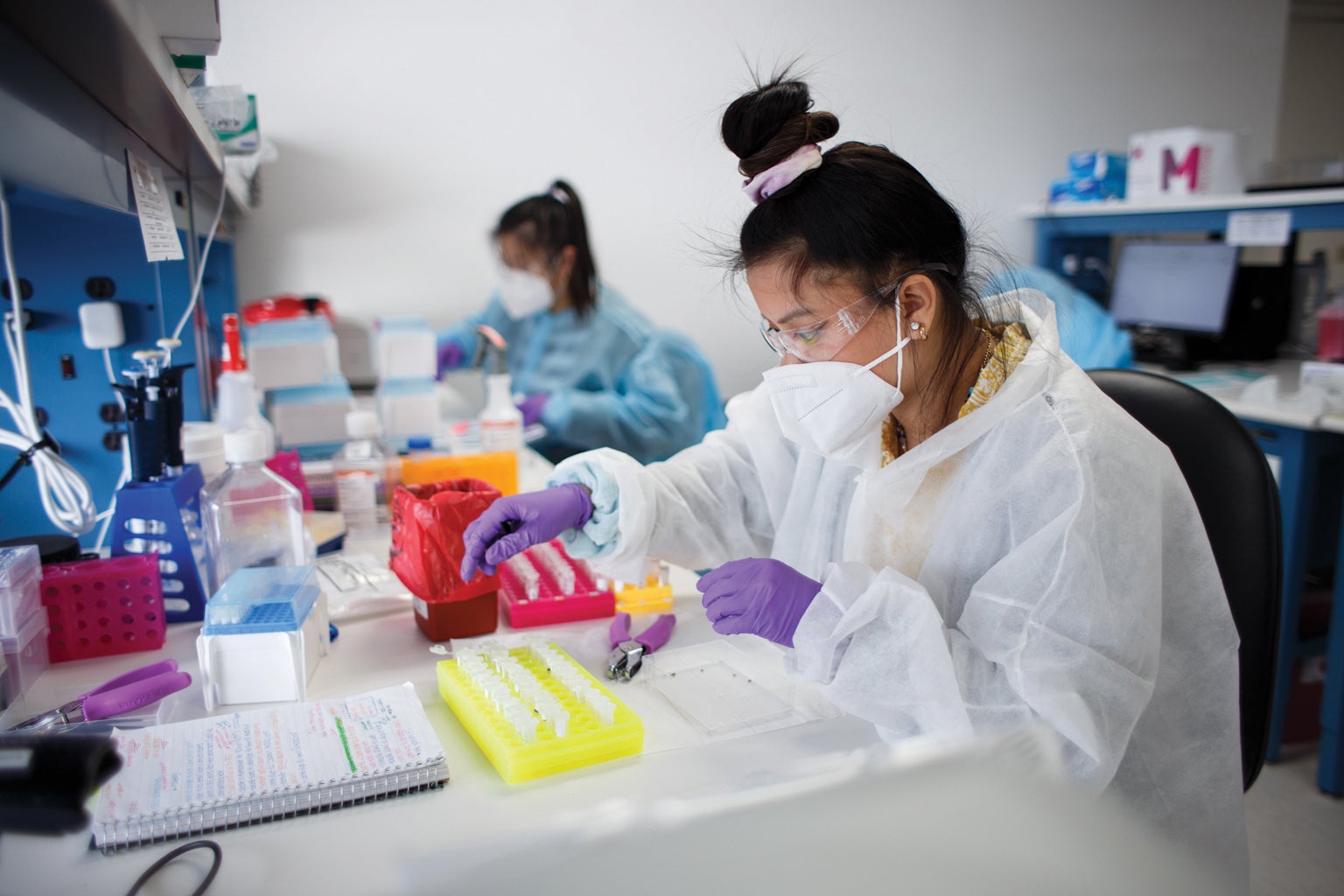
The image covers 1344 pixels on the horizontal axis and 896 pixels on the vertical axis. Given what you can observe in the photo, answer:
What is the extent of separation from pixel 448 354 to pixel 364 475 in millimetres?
1278

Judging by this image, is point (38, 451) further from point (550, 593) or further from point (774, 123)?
point (774, 123)

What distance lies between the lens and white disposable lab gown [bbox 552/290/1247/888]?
2.57 ft

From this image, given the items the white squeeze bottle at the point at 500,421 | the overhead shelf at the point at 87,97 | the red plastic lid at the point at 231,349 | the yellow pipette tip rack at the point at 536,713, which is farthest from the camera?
the white squeeze bottle at the point at 500,421

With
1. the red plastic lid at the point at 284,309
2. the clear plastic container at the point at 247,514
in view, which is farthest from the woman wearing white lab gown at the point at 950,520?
the red plastic lid at the point at 284,309

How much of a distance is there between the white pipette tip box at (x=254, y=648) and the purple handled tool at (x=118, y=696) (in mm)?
41

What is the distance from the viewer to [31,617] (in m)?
0.92

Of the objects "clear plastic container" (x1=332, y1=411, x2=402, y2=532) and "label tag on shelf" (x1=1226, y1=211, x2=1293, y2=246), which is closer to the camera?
"clear plastic container" (x1=332, y1=411, x2=402, y2=532)

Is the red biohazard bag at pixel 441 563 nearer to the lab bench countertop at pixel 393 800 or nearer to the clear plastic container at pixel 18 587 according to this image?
the lab bench countertop at pixel 393 800

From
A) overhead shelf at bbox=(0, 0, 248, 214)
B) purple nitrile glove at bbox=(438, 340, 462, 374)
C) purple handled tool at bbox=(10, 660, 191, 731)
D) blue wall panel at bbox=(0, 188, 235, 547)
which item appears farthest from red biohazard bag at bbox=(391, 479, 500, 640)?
purple nitrile glove at bbox=(438, 340, 462, 374)

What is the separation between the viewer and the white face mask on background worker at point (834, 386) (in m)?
0.94

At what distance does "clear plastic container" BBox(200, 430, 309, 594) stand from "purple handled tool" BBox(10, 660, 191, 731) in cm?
21

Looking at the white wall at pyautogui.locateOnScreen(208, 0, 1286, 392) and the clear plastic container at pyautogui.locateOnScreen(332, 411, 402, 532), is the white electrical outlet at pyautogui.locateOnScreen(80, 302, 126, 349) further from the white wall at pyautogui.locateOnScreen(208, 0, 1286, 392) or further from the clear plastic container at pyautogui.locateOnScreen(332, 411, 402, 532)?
the white wall at pyautogui.locateOnScreen(208, 0, 1286, 392)

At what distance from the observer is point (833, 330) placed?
3.13 ft

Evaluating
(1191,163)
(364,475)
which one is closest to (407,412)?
(364,475)
